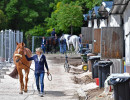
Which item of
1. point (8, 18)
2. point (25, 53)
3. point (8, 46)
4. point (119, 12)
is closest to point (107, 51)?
point (119, 12)

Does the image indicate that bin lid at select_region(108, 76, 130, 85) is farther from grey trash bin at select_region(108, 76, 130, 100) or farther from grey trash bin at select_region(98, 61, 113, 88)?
grey trash bin at select_region(98, 61, 113, 88)

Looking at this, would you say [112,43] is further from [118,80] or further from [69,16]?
[69,16]

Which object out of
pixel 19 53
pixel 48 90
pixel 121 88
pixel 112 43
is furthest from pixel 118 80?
pixel 112 43

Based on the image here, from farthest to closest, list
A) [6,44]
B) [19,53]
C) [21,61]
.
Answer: [6,44]
[21,61]
[19,53]

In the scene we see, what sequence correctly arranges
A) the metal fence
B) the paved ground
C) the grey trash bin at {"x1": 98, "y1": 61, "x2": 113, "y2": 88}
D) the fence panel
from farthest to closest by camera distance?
the metal fence → the fence panel → the grey trash bin at {"x1": 98, "y1": 61, "x2": 113, "y2": 88} → the paved ground

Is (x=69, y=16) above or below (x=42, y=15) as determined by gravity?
below

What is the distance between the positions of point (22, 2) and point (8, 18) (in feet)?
10.1

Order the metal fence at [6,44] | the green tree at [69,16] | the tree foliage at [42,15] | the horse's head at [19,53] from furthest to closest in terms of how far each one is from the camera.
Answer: the tree foliage at [42,15] → the green tree at [69,16] → the metal fence at [6,44] → the horse's head at [19,53]

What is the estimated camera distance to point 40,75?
50.3 feet

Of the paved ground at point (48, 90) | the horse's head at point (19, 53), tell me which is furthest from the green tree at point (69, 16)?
the horse's head at point (19, 53)

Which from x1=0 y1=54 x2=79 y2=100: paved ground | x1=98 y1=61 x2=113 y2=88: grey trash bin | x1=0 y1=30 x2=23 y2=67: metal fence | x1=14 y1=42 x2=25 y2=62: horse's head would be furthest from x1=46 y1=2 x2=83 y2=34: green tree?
x1=14 y1=42 x2=25 y2=62: horse's head

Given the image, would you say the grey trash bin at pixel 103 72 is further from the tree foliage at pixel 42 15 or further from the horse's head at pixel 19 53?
the tree foliage at pixel 42 15

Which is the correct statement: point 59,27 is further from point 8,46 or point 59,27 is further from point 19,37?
point 8,46

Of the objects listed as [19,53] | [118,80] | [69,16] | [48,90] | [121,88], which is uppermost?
[69,16]
